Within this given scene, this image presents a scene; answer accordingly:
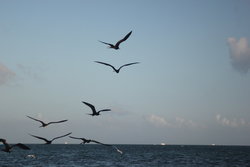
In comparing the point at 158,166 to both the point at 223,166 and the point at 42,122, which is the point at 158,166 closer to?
the point at 223,166

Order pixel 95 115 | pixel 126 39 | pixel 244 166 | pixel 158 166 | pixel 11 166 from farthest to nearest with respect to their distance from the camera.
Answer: pixel 244 166 → pixel 158 166 → pixel 11 166 → pixel 95 115 → pixel 126 39

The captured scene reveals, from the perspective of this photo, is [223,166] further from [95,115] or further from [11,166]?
[95,115]

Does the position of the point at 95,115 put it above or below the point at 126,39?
below

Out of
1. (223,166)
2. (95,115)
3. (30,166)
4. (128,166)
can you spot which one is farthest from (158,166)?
(95,115)

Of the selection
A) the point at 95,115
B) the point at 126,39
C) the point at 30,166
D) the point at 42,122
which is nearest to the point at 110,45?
the point at 126,39

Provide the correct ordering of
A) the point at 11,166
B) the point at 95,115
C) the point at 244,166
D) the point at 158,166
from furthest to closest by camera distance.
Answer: the point at 244,166 < the point at 158,166 < the point at 11,166 < the point at 95,115

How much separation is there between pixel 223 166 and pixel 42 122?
195 feet

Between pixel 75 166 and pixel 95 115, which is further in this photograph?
pixel 75 166

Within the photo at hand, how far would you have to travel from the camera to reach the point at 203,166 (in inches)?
3041

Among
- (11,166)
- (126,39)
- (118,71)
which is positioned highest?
(126,39)

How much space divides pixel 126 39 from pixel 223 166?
6120 centimetres

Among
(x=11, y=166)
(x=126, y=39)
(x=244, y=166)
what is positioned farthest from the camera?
(x=244, y=166)

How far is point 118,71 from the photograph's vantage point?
23.8m

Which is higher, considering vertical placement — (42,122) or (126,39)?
(126,39)
